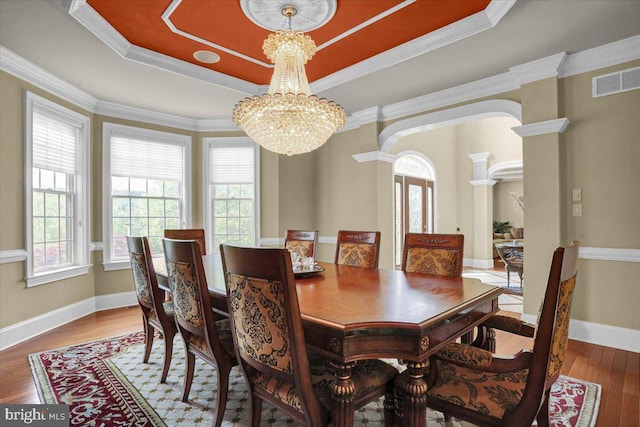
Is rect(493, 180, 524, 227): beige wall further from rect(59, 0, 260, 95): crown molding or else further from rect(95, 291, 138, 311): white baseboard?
rect(95, 291, 138, 311): white baseboard

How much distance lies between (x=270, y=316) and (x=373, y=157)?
12.4 ft

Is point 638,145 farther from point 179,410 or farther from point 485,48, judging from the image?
point 179,410

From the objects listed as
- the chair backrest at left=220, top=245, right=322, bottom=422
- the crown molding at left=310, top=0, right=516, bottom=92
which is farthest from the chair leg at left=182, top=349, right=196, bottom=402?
the crown molding at left=310, top=0, right=516, bottom=92

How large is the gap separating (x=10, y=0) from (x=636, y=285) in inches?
215

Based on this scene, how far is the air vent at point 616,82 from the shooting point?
2.99 meters

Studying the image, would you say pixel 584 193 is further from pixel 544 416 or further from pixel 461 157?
pixel 461 157

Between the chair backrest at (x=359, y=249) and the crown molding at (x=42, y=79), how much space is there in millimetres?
3496

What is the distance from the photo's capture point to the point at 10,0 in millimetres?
2379

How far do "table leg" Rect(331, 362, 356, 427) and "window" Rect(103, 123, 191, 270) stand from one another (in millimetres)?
4261

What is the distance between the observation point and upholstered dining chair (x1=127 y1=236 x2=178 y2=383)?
2.32 meters

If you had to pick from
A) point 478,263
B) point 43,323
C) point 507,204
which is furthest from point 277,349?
point 507,204

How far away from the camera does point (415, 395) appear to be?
4.35 ft

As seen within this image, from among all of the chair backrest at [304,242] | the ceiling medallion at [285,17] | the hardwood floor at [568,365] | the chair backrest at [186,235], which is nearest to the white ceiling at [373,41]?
the ceiling medallion at [285,17]

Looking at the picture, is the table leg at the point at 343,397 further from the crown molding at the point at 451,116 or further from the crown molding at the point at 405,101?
the crown molding at the point at 451,116
